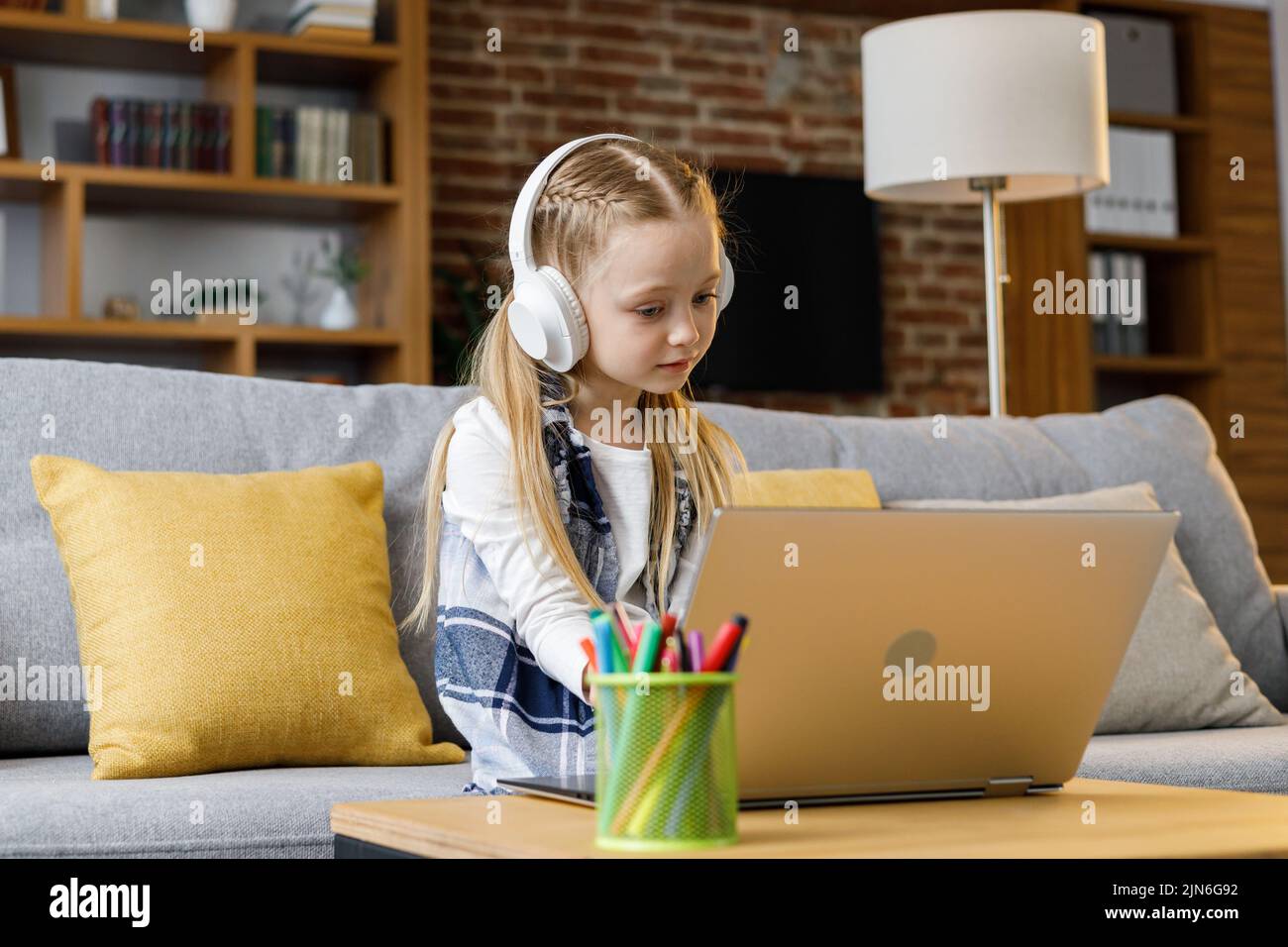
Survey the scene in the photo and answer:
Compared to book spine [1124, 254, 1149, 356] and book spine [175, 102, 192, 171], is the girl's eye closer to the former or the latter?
book spine [175, 102, 192, 171]

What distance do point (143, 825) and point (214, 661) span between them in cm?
27

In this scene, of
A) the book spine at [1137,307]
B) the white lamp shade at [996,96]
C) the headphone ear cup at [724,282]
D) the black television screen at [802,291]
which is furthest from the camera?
the book spine at [1137,307]

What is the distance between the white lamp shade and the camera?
2691 millimetres

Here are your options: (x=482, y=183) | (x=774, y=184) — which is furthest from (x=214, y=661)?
(x=774, y=184)

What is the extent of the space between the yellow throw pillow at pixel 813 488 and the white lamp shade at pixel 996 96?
2.58 ft

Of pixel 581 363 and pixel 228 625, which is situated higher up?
pixel 581 363

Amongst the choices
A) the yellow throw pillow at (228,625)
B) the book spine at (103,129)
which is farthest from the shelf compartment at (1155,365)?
the yellow throw pillow at (228,625)

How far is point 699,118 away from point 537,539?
12.2 feet

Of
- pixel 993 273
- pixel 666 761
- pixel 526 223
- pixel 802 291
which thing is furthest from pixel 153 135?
pixel 666 761

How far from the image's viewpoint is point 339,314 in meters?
4.14

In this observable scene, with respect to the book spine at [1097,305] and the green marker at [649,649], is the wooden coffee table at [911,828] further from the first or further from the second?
the book spine at [1097,305]

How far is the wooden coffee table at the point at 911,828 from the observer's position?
2.76 ft

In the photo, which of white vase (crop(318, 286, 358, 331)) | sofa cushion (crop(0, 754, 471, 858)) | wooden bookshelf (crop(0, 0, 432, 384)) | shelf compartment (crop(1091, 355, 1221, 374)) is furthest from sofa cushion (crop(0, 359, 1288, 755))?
shelf compartment (crop(1091, 355, 1221, 374))

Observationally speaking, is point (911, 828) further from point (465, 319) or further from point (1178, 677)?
point (465, 319)
